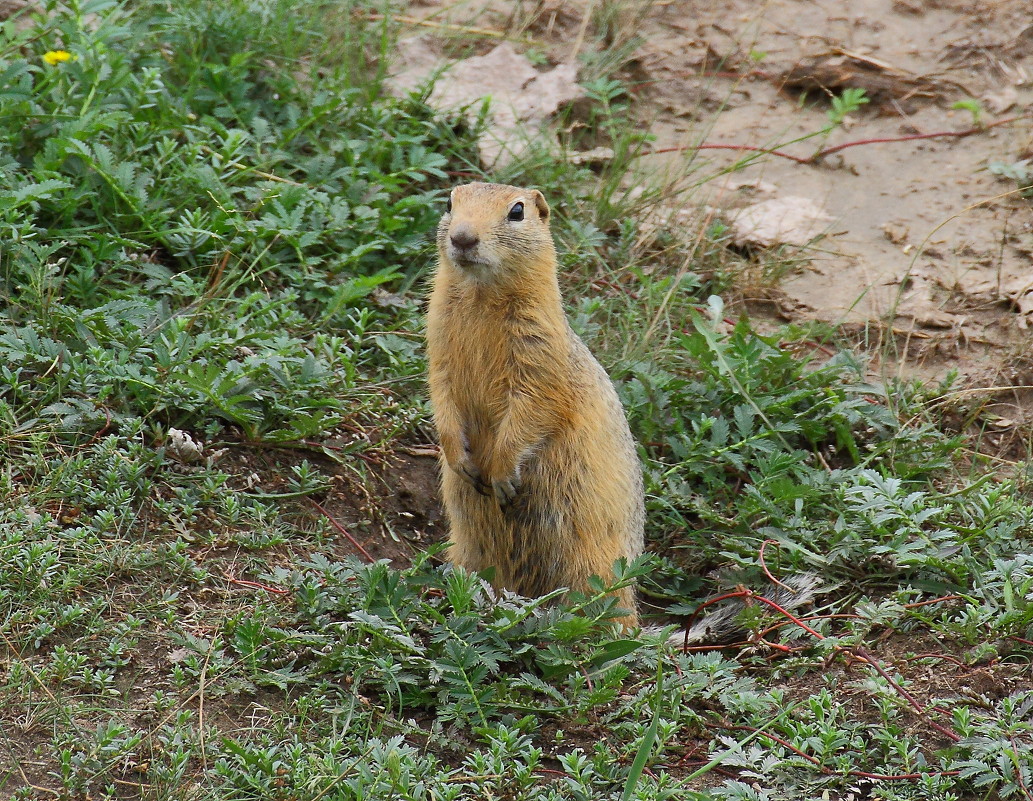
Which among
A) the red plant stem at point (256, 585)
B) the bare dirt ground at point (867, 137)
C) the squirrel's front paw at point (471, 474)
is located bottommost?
the red plant stem at point (256, 585)

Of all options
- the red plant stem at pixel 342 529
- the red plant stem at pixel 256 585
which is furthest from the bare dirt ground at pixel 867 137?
the red plant stem at pixel 256 585

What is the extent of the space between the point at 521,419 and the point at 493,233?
27.9 inches

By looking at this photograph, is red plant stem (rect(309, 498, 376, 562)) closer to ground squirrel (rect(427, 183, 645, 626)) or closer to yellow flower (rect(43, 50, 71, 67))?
ground squirrel (rect(427, 183, 645, 626))

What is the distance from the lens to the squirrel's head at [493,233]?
4.09 meters

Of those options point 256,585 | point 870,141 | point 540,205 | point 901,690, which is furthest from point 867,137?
point 256,585

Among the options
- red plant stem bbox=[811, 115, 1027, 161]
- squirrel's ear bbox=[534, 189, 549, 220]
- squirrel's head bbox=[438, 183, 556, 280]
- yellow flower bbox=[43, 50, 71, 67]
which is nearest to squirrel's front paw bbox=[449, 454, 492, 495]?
squirrel's head bbox=[438, 183, 556, 280]

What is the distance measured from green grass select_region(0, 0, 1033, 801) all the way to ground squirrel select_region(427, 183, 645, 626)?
1.16ft

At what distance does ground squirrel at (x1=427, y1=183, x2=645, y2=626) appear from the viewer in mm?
4301

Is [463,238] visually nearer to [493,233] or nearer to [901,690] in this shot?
[493,233]

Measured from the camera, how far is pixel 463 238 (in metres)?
4.04

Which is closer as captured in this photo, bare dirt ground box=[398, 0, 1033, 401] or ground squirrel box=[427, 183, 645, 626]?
ground squirrel box=[427, 183, 645, 626]

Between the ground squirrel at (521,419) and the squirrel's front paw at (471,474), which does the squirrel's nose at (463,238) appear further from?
the squirrel's front paw at (471,474)

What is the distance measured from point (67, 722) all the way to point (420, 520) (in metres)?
1.96

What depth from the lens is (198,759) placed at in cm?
330
